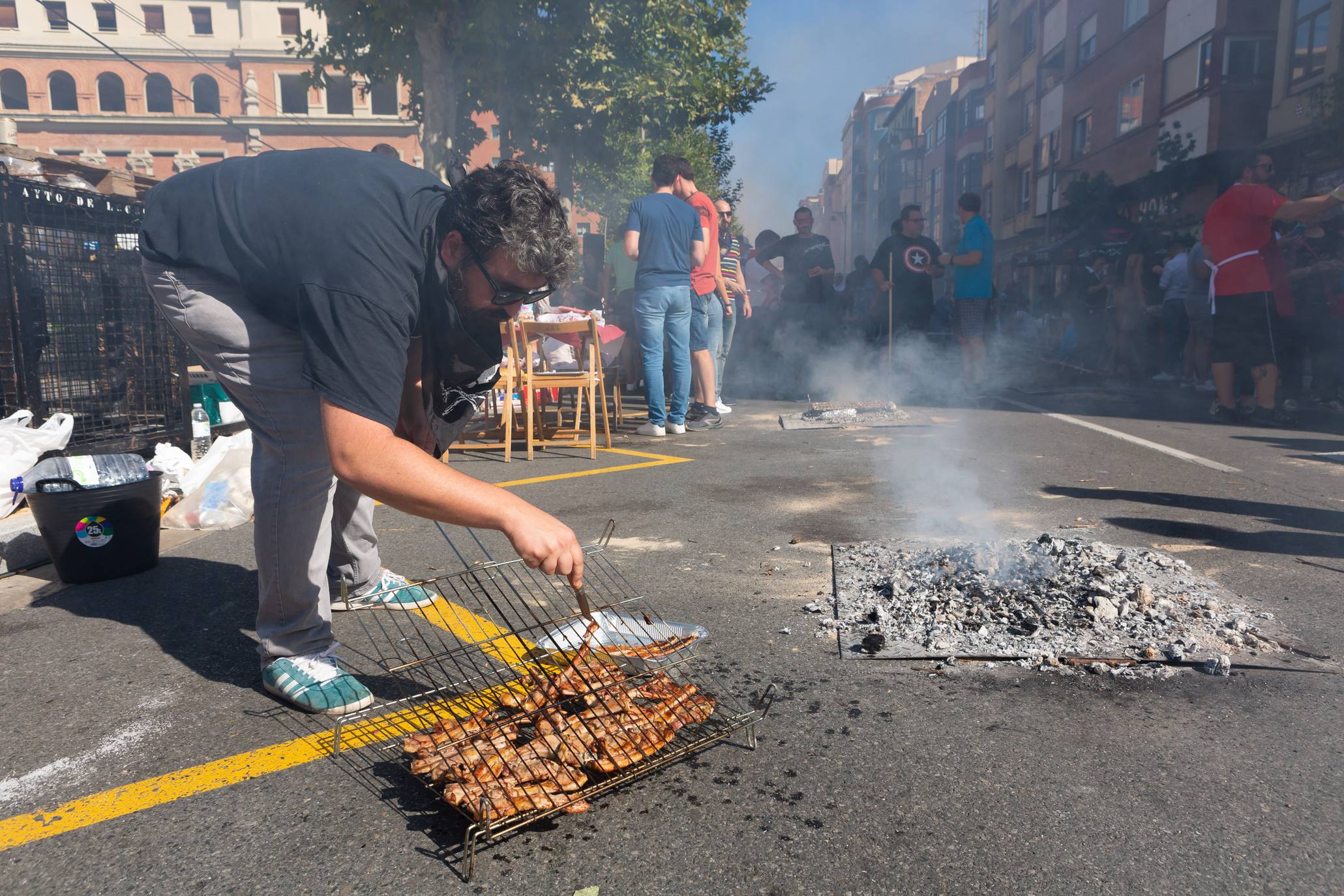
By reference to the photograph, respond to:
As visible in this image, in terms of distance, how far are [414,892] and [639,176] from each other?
40.7 m

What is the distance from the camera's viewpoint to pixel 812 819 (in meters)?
1.94

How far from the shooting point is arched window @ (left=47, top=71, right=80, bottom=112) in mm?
51281

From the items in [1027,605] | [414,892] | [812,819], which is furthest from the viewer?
[1027,605]

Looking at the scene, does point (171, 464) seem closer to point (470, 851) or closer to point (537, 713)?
point (537, 713)

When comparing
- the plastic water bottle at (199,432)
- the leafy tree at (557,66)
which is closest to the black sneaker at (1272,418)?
the plastic water bottle at (199,432)

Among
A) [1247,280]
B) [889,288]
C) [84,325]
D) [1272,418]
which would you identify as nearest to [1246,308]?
[1247,280]

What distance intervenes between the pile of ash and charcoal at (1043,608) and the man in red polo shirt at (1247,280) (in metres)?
5.50

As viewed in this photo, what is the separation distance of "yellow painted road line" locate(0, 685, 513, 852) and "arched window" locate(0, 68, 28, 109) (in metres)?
64.8

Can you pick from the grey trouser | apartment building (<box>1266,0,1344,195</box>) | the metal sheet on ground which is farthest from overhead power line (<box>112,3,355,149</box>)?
the grey trouser

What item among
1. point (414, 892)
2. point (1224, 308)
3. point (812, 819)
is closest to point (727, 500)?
point (812, 819)

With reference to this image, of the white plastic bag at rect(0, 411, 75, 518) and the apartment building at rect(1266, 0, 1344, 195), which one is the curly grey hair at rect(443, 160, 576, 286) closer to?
the white plastic bag at rect(0, 411, 75, 518)

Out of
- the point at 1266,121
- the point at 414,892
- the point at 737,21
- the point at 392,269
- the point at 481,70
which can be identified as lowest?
the point at 414,892

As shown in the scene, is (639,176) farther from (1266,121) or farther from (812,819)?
(812,819)

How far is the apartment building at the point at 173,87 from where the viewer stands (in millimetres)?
50719
